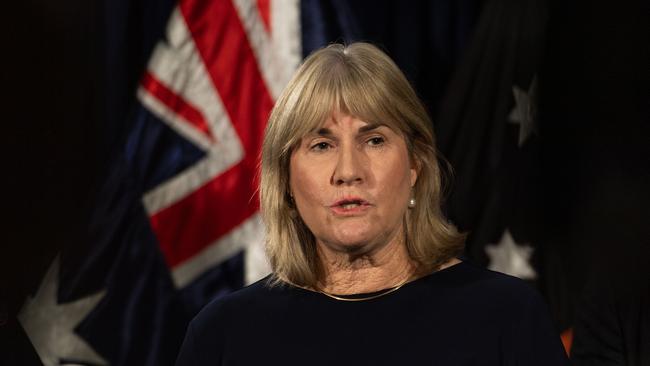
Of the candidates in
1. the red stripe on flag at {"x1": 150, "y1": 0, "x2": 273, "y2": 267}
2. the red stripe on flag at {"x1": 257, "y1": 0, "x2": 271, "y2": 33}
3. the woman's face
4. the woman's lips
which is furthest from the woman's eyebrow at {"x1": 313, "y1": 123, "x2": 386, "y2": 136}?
the red stripe on flag at {"x1": 257, "y1": 0, "x2": 271, "y2": 33}

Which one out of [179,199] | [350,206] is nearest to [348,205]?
[350,206]

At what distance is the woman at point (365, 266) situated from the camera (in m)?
1.47

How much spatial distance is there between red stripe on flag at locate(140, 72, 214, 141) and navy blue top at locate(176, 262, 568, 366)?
4.31 feet

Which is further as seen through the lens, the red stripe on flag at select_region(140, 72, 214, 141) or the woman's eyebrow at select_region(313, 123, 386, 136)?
the red stripe on flag at select_region(140, 72, 214, 141)

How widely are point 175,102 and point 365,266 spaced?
1.45 m

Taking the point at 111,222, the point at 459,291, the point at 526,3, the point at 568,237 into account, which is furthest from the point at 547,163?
the point at 459,291

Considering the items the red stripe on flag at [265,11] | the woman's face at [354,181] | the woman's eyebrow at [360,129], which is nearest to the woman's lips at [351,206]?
the woman's face at [354,181]

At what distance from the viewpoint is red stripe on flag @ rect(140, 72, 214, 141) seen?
113 inches

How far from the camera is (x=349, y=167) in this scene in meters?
1.48

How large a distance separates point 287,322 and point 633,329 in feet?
3.89

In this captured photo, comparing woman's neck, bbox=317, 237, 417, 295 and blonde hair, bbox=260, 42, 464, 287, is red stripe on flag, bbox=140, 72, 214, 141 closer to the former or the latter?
blonde hair, bbox=260, 42, 464, 287

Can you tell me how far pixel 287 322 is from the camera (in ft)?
5.16

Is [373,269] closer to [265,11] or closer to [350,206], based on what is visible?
[350,206]

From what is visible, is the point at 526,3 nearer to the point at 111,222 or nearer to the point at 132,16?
the point at 132,16
